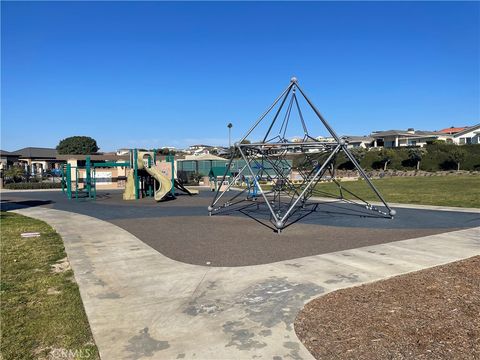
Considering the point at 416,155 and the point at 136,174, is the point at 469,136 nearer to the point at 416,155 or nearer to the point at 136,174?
the point at 416,155

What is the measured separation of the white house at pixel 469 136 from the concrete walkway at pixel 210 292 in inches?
2907

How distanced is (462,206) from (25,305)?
16.1 meters

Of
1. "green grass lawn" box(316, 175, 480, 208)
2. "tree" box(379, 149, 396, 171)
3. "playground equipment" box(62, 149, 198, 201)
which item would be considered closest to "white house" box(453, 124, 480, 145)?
"tree" box(379, 149, 396, 171)

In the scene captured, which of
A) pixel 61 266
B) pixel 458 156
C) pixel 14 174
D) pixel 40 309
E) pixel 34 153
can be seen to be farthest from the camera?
pixel 34 153

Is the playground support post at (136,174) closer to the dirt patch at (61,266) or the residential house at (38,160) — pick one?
the dirt patch at (61,266)

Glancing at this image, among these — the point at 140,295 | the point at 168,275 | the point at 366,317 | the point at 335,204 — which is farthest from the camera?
the point at 335,204

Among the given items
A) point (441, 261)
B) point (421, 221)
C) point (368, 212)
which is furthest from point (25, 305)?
point (368, 212)

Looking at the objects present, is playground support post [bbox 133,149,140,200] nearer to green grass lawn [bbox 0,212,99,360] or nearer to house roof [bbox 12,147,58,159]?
green grass lawn [bbox 0,212,99,360]

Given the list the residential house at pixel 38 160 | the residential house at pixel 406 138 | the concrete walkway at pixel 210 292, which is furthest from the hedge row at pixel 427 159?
the residential house at pixel 38 160

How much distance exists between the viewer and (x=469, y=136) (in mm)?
74688

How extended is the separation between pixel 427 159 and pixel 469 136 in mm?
27736

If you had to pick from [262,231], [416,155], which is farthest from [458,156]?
[262,231]

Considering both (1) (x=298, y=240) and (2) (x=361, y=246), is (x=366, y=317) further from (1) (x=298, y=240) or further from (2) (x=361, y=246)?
(1) (x=298, y=240)

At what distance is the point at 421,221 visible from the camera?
12445 mm
